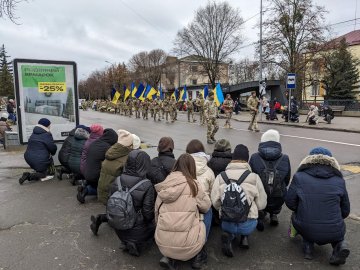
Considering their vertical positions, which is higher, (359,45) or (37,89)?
(359,45)

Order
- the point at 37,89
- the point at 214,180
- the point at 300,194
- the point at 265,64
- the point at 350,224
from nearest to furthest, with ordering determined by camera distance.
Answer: the point at 300,194 < the point at 214,180 < the point at 350,224 < the point at 37,89 < the point at 265,64

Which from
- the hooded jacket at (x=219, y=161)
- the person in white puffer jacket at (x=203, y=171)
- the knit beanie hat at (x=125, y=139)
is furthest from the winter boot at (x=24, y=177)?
the hooded jacket at (x=219, y=161)

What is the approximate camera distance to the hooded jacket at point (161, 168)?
4176 millimetres

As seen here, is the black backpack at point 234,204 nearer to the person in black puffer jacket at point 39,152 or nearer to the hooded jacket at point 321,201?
the hooded jacket at point 321,201

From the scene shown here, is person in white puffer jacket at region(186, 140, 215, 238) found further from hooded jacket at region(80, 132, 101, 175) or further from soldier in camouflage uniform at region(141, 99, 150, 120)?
soldier in camouflage uniform at region(141, 99, 150, 120)

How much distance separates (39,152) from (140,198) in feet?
14.0

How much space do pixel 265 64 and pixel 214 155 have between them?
32242 millimetres

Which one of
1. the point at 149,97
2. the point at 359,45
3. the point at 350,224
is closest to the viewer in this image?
the point at 350,224

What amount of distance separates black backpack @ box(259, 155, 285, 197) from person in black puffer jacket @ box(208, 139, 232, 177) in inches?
19.9

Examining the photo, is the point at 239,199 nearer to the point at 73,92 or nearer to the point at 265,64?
the point at 73,92

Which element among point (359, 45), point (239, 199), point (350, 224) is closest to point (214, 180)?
point (239, 199)

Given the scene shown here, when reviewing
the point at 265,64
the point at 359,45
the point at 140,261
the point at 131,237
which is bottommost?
the point at 140,261

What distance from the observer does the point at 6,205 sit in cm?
581

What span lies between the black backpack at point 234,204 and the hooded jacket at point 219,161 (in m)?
0.79
